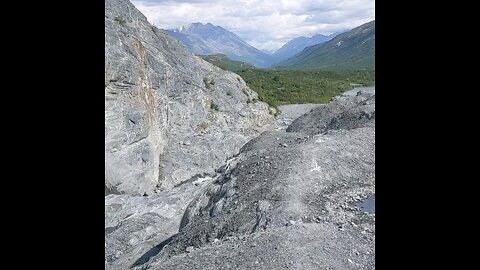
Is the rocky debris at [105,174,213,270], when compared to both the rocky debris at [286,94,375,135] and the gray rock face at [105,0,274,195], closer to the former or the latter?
the gray rock face at [105,0,274,195]

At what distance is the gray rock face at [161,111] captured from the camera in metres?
24.0

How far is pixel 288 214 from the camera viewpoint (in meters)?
11.9

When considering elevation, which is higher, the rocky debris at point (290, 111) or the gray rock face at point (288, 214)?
the gray rock face at point (288, 214)

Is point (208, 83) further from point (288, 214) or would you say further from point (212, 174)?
point (288, 214)

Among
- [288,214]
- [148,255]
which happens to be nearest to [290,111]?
[148,255]

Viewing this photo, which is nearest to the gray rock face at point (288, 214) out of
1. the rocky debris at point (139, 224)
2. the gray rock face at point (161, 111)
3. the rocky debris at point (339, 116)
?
the rocky debris at point (139, 224)

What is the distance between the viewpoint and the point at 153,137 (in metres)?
26.9

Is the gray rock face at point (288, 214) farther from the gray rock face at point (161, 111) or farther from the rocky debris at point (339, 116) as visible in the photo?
the gray rock face at point (161, 111)

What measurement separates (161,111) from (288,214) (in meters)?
19.2

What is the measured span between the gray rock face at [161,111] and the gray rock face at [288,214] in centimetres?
871

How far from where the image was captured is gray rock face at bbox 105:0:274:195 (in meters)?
24.0
